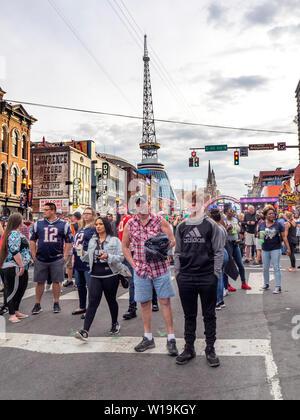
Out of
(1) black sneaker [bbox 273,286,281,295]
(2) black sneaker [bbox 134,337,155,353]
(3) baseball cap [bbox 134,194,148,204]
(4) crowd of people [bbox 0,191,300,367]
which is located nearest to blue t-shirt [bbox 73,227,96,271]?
(4) crowd of people [bbox 0,191,300,367]

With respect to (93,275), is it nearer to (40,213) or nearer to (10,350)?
(10,350)

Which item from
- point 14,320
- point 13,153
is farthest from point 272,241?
point 13,153

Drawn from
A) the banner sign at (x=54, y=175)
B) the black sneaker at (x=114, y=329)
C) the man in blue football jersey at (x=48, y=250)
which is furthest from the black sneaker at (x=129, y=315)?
the banner sign at (x=54, y=175)

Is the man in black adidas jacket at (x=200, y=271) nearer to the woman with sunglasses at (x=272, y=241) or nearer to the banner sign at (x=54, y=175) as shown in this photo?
the woman with sunglasses at (x=272, y=241)

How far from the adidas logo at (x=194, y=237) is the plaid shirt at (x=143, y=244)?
559 mm

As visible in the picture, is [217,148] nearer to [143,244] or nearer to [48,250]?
[48,250]

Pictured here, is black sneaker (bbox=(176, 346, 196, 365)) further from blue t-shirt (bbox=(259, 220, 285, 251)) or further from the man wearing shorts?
the man wearing shorts

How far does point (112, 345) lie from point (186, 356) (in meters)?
1.16

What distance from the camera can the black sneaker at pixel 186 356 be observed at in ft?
13.7

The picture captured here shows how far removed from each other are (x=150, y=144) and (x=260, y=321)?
17925cm

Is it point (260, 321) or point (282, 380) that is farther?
point (260, 321)


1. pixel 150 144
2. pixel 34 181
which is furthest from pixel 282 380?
pixel 150 144
